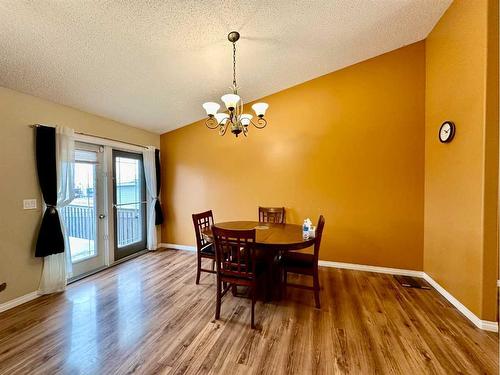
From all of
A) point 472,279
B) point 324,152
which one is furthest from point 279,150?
point 472,279

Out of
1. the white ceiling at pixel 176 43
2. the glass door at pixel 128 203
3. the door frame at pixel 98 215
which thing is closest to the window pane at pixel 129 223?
the glass door at pixel 128 203

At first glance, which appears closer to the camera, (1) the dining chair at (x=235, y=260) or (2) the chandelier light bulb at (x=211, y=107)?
(1) the dining chair at (x=235, y=260)

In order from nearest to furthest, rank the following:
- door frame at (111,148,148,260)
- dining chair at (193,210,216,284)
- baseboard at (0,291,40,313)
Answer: baseboard at (0,291,40,313) → dining chair at (193,210,216,284) → door frame at (111,148,148,260)

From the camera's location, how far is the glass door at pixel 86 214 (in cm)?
313

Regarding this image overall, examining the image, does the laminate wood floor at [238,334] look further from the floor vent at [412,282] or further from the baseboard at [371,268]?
the baseboard at [371,268]

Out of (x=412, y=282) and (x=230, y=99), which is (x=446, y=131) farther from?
(x=230, y=99)

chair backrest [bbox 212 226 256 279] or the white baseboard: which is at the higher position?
chair backrest [bbox 212 226 256 279]

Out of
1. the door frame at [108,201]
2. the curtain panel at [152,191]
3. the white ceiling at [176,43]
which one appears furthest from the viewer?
the curtain panel at [152,191]

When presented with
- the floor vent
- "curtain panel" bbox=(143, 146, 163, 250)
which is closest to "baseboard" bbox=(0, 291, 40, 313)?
"curtain panel" bbox=(143, 146, 163, 250)

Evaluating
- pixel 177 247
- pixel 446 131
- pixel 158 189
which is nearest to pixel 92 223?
pixel 158 189

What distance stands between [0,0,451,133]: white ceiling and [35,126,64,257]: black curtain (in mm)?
546

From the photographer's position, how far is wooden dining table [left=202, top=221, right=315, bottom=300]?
7.38 ft

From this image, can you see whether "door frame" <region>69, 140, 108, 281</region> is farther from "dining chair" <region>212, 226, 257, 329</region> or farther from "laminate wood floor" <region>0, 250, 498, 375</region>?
"dining chair" <region>212, 226, 257, 329</region>

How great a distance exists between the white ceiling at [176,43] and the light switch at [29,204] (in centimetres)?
127
